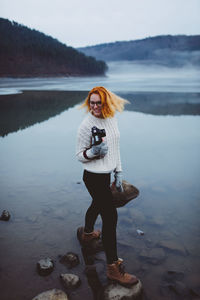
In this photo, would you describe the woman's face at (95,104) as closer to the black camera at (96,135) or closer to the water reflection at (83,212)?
the black camera at (96,135)

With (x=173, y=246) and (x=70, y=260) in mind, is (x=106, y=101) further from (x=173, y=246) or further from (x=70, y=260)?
(x=173, y=246)

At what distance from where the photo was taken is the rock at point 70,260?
350 centimetres

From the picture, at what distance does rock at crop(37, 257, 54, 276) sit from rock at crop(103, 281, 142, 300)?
0.82 metres

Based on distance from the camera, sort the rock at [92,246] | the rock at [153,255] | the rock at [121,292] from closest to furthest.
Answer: the rock at [121,292]
the rock at [153,255]
the rock at [92,246]

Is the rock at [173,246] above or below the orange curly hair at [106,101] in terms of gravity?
below

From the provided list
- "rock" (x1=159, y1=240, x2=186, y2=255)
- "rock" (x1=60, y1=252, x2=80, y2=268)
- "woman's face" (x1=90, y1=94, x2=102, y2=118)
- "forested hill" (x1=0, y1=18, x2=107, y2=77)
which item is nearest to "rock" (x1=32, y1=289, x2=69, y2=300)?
"rock" (x1=60, y1=252, x2=80, y2=268)

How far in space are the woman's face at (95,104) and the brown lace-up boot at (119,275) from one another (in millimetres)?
1921

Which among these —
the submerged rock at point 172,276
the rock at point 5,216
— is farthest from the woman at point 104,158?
the rock at point 5,216

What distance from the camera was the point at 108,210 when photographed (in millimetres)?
3092

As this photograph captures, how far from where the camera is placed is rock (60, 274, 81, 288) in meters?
3.11

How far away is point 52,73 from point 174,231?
331ft

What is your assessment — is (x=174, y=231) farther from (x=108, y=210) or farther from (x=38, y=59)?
(x=38, y=59)

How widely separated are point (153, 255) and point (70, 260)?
125 centimetres

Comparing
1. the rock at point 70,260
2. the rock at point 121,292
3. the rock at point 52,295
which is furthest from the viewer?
the rock at point 70,260
